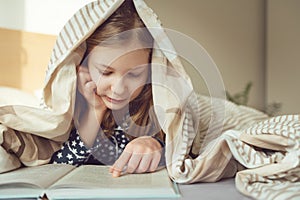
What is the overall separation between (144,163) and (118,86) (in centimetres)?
15

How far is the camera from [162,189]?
1.74ft

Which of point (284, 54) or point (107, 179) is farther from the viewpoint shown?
point (284, 54)

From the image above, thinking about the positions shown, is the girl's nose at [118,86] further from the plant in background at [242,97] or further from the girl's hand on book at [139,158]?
the plant in background at [242,97]

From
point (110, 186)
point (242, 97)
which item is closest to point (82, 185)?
point (110, 186)

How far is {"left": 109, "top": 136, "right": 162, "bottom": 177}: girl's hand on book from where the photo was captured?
0.64 metres

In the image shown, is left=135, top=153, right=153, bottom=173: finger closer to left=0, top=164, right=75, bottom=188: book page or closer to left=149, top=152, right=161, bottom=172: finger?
left=149, top=152, right=161, bottom=172: finger

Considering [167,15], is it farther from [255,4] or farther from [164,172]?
[164,172]

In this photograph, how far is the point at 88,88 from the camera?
716mm

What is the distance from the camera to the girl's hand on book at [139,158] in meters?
0.64

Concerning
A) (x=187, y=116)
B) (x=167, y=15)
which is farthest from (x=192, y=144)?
(x=167, y=15)

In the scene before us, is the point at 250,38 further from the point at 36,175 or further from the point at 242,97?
the point at 36,175

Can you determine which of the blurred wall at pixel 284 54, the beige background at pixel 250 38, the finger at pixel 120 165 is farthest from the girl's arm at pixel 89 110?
the blurred wall at pixel 284 54

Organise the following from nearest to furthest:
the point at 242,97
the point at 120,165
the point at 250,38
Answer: the point at 120,165
the point at 242,97
the point at 250,38

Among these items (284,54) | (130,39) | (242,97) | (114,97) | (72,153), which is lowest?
(242,97)
